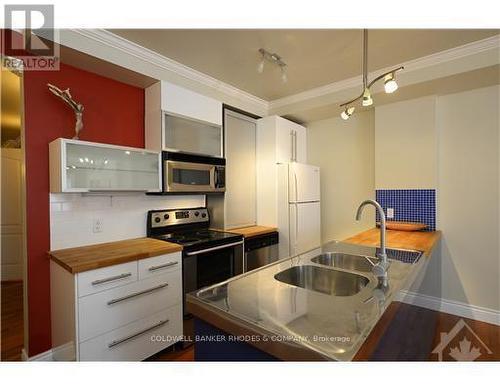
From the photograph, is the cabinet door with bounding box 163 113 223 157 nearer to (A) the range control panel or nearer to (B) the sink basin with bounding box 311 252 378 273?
(A) the range control panel

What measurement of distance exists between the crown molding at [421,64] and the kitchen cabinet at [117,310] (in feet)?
7.67

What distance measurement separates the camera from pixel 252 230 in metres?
2.93

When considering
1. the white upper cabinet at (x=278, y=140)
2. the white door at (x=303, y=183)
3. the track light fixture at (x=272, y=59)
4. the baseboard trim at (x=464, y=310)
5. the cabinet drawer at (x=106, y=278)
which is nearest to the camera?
the cabinet drawer at (x=106, y=278)

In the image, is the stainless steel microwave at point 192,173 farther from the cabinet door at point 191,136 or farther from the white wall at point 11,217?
the white wall at point 11,217

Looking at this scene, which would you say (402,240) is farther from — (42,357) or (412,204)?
(42,357)

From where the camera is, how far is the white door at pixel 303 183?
10.0 feet

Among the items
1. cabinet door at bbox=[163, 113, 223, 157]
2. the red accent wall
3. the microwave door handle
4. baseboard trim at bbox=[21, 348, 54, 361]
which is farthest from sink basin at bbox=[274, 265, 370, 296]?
baseboard trim at bbox=[21, 348, 54, 361]

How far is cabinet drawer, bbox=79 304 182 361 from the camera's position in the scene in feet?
5.28

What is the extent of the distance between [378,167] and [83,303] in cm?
309

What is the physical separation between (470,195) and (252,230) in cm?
227

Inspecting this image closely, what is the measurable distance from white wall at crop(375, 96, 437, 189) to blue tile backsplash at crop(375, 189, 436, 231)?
0.22 ft

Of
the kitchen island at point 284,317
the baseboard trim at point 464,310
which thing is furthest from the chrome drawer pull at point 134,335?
the baseboard trim at point 464,310

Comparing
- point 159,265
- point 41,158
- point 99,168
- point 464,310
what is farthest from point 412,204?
point 41,158

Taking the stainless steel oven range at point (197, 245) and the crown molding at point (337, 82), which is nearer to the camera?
the crown molding at point (337, 82)
